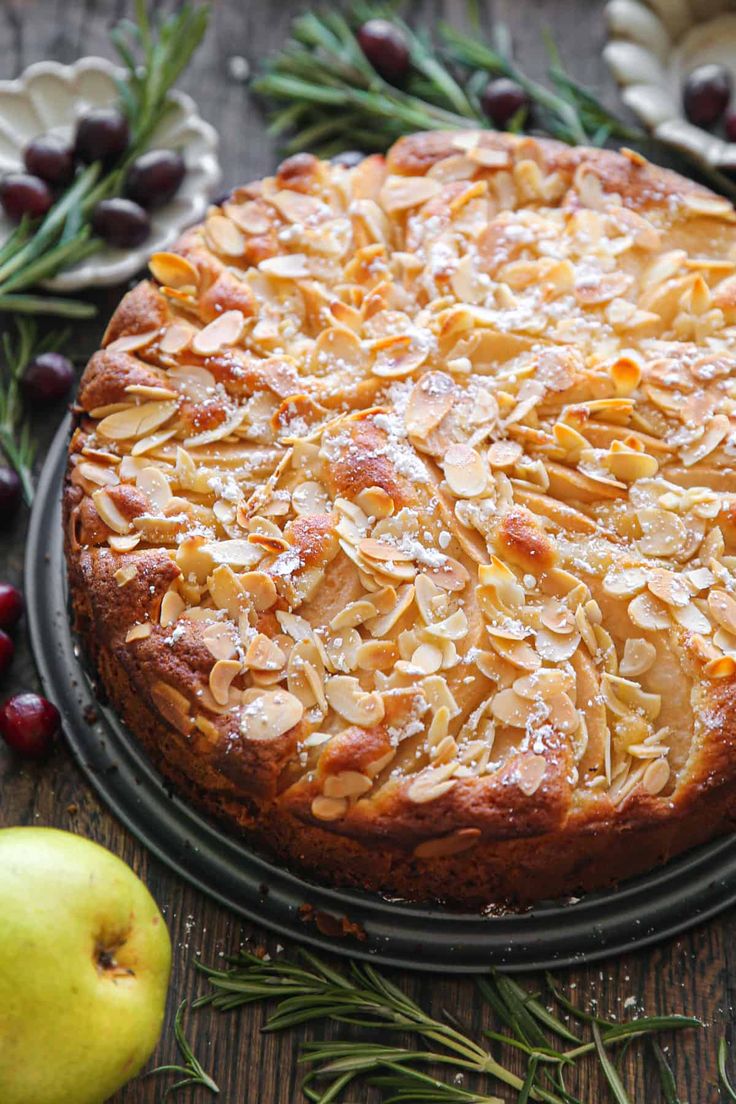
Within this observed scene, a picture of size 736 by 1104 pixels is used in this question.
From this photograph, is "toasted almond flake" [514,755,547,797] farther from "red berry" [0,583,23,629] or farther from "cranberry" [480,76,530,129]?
"cranberry" [480,76,530,129]

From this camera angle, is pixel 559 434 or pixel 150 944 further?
pixel 559 434

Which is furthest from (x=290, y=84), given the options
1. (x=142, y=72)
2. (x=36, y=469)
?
(x=36, y=469)

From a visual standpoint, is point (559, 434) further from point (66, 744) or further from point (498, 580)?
point (66, 744)

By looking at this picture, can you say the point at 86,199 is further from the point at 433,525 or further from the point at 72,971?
the point at 72,971

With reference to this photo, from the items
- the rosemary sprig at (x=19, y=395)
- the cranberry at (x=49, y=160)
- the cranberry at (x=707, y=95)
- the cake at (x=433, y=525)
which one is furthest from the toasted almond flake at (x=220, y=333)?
the cranberry at (x=707, y=95)

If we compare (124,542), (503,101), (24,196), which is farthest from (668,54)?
(124,542)
